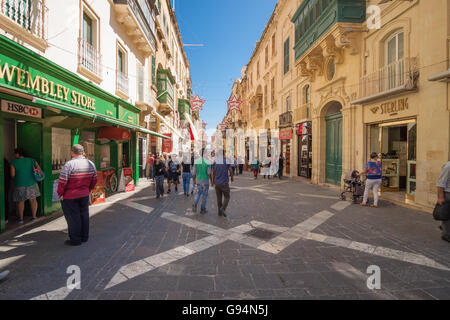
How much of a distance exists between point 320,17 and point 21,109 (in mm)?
12564

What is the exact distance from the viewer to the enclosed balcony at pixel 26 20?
15.8 ft

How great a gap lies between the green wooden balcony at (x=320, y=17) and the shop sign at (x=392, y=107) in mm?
4085

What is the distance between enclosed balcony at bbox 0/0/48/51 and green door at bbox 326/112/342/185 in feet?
39.9

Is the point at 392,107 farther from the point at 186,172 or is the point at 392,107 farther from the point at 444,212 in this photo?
the point at 186,172

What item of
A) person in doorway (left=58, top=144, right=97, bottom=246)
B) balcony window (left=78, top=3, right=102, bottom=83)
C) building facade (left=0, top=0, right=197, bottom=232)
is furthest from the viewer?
balcony window (left=78, top=3, right=102, bottom=83)

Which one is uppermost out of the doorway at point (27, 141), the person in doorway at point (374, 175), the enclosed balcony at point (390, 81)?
the enclosed balcony at point (390, 81)

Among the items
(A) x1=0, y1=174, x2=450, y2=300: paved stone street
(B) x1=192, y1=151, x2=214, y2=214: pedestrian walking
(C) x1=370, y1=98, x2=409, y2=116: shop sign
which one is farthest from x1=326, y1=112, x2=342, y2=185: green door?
(B) x1=192, y1=151, x2=214, y2=214: pedestrian walking

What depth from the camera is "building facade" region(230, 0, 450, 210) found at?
6.95 m

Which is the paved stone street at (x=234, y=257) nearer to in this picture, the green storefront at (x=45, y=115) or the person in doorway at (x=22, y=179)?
the person in doorway at (x=22, y=179)

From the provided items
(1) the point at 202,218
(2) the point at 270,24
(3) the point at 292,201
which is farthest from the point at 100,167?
(2) the point at 270,24

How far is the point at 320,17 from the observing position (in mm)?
11430

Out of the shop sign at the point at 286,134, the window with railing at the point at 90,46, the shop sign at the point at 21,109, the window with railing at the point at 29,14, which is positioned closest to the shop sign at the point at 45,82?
the shop sign at the point at 21,109

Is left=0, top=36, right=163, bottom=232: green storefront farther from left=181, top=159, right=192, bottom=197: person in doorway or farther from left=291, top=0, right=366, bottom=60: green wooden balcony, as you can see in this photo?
left=291, top=0, right=366, bottom=60: green wooden balcony

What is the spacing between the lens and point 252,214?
6.62m
